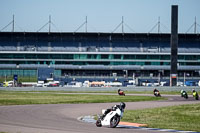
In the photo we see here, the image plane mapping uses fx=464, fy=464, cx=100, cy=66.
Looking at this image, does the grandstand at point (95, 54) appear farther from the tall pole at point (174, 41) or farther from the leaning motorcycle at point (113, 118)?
the leaning motorcycle at point (113, 118)

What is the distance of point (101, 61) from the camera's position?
124 meters

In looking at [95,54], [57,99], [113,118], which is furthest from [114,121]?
[95,54]

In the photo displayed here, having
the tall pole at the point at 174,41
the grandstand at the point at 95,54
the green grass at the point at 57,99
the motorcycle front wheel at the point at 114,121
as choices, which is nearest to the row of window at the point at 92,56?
the grandstand at the point at 95,54

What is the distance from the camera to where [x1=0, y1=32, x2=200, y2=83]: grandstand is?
401 feet

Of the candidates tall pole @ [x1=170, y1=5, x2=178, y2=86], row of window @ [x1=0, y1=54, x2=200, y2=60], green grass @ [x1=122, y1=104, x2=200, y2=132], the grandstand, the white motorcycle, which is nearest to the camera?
the white motorcycle

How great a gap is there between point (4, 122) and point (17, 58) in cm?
9706

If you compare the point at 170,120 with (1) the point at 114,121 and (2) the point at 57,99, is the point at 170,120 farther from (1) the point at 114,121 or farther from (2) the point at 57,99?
(2) the point at 57,99

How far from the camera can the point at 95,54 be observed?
124 meters

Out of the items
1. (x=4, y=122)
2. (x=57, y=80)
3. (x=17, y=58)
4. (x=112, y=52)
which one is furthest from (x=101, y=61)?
(x=4, y=122)

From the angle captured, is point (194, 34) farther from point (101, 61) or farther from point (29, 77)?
point (29, 77)

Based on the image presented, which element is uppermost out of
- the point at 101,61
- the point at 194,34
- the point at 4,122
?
the point at 194,34

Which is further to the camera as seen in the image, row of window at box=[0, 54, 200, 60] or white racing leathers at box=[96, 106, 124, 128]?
row of window at box=[0, 54, 200, 60]

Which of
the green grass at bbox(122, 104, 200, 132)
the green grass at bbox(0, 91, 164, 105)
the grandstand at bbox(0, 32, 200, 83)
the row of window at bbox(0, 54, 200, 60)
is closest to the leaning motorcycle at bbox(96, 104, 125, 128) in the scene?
the green grass at bbox(122, 104, 200, 132)

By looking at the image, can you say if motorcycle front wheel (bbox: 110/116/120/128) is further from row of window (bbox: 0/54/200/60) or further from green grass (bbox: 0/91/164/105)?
row of window (bbox: 0/54/200/60)
